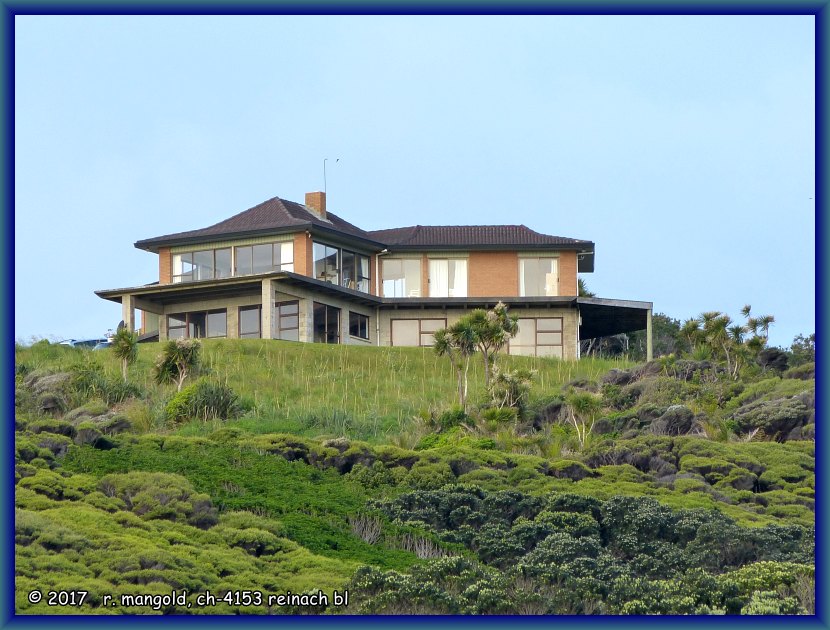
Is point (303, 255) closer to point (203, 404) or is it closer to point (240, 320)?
point (240, 320)

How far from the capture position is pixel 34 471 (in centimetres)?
2039

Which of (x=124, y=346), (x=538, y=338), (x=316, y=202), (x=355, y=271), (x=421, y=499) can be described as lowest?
(x=421, y=499)

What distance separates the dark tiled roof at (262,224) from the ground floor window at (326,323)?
2.60m

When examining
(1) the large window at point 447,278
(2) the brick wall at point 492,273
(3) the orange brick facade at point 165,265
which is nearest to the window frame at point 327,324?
(1) the large window at point 447,278

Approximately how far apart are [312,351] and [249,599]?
860 inches

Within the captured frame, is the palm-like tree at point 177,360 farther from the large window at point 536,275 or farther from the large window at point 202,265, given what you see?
the large window at point 536,275

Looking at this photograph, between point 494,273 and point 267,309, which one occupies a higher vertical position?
point 494,273

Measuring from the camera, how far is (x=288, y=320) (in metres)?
42.6

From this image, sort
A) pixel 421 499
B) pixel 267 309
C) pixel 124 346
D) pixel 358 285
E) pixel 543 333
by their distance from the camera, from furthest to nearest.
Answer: pixel 358 285 < pixel 543 333 < pixel 267 309 < pixel 124 346 < pixel 421 499

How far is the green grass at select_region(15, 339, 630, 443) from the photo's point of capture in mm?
28422

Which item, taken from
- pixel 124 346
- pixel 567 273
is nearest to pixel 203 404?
pixel 124 346

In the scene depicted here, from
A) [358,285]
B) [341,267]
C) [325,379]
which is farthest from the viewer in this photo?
[358,285]

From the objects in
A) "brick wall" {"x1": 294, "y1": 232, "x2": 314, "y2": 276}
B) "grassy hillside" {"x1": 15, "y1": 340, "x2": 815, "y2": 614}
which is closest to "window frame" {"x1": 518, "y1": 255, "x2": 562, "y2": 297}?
"brick wall" {"x1": 294, "y1": 232, "x2": 314, "y2": 276}

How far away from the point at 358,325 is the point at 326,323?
1.77 meters
